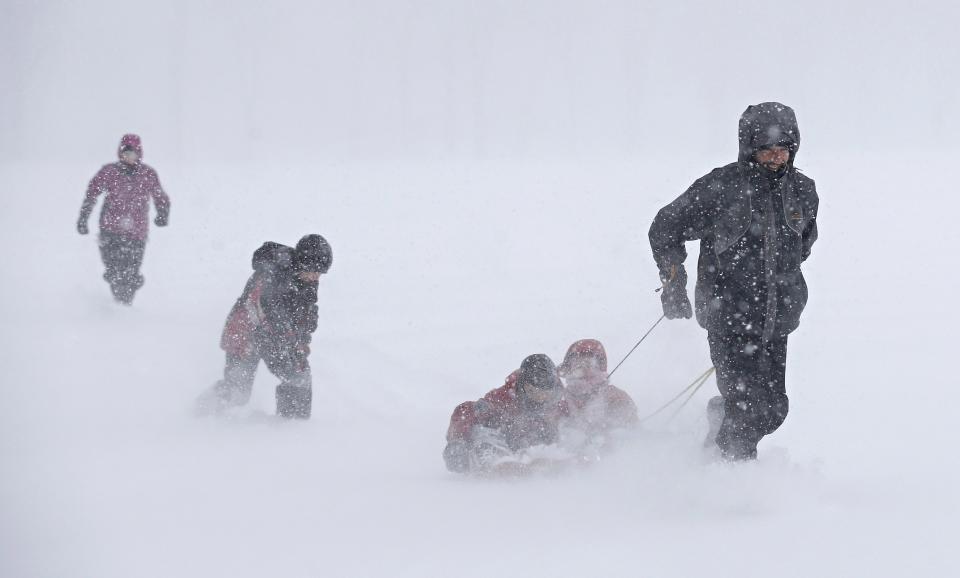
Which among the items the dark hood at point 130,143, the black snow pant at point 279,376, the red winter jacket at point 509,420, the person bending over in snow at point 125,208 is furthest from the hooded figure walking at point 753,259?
the dark hood at point 130,143

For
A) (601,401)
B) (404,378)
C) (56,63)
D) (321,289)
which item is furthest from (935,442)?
(56,63)

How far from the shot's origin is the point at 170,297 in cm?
1120

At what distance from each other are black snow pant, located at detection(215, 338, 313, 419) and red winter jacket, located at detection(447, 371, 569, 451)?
1576mm

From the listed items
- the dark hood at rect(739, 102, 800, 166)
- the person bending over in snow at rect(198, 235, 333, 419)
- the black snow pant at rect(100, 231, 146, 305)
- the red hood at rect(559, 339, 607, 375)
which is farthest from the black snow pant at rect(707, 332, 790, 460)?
the black snow pant at rect(100, 231, 146, 305)

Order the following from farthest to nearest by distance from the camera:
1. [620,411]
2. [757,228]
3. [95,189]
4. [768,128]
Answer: [95,189]
[620,411]
[757,228]
[768,128]

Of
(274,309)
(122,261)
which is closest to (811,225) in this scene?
(274,309)

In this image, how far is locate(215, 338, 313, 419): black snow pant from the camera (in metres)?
6.21

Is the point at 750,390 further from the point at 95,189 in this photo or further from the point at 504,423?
the point at 95,189

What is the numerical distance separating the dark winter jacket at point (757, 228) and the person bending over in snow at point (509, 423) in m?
1.02

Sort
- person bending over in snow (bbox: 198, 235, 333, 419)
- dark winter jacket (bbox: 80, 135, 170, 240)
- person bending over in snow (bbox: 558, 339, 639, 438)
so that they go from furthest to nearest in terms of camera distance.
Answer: dark winter jacket (bbox: 80, 135, 170, 240) → person bending over in snow (bbox: 198, 235, 333, 419) → person bending over in snow (bbox: 558, 339, 639, 438)

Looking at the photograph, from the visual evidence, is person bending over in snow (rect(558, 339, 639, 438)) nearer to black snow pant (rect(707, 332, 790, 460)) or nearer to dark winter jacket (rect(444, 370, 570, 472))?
dark winter jacket (rect(444, 370, 570, 472))

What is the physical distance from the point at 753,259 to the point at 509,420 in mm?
1590

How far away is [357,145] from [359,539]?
144 ft

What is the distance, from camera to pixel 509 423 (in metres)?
5.03
